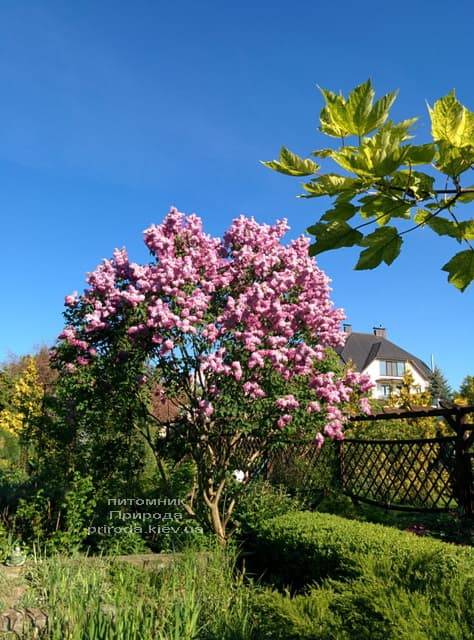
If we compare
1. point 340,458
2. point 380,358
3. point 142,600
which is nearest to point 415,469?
point 340,458

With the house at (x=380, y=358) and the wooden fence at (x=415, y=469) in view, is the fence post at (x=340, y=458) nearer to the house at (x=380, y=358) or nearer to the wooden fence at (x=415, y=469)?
the wooden fence at (x=415, y=469)

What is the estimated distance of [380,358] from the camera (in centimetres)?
4353

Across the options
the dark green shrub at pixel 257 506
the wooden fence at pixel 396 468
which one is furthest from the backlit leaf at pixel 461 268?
the wooden fence at pixel 396 468

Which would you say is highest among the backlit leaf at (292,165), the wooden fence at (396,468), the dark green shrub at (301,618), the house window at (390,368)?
the house window at (390,368)

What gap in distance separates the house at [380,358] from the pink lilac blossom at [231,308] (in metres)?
35.2

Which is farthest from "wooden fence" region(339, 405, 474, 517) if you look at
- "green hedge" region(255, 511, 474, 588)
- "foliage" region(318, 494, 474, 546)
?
"green hedge" region(255, 511, 474, 588)

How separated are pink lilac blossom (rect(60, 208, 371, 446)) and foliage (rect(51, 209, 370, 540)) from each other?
0.02m

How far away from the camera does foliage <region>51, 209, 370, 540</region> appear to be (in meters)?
6.60

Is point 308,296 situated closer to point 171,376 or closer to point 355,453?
point 171,376

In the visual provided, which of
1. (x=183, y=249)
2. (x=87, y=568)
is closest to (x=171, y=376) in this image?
(x=183, y=249)

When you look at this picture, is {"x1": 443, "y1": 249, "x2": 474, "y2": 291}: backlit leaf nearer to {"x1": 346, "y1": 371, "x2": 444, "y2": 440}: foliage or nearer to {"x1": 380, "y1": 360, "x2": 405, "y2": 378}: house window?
{"x1": 346, "y1": 371, "x2": 444, "y2": 440}: foliage

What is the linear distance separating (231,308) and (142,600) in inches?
136

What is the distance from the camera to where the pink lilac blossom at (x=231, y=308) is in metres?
6.56

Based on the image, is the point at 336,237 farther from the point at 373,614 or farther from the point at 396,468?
the point at 396,468
